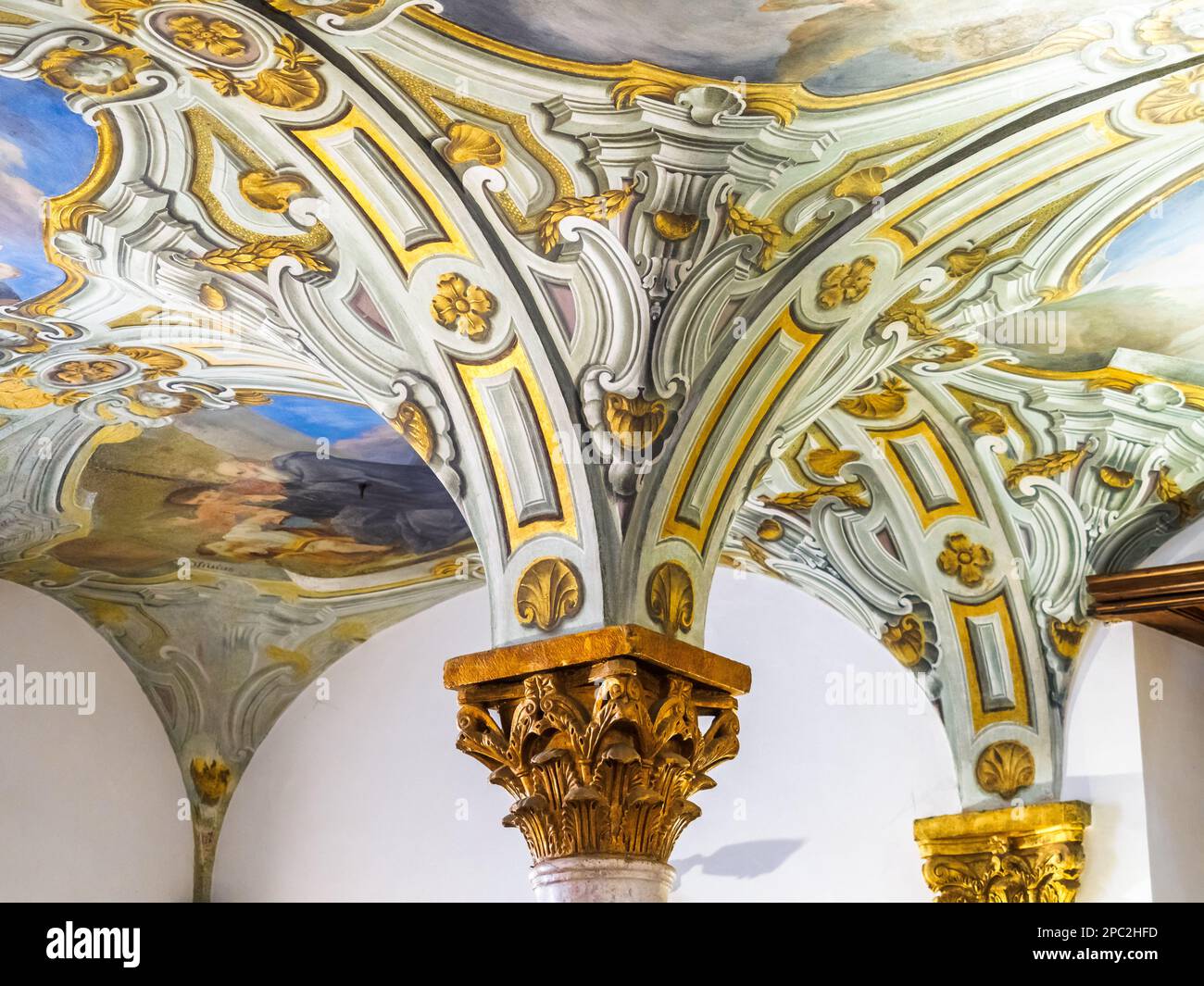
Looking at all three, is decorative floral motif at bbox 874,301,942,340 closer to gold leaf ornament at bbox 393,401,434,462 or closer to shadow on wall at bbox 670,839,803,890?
gold leaf ornament at bbox 393,401,434,462

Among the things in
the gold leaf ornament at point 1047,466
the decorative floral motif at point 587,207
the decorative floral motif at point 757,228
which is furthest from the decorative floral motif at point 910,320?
the gold leaf ornament at point 1047,466

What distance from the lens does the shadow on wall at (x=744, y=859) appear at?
10.6 meters

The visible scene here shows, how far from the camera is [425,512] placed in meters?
10.8

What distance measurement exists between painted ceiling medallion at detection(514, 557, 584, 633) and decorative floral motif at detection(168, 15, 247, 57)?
7.28 ft

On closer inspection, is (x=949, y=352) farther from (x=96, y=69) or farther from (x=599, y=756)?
(x=96, y=69)

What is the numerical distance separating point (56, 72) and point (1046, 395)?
5.29 m

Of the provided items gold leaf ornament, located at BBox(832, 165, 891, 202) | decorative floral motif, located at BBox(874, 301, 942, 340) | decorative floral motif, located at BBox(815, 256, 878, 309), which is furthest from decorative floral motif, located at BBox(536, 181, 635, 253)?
decorative floral motif, located at BBox(874, 301, 942, 340)

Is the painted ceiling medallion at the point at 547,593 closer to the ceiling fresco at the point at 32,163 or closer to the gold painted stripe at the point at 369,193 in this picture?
the gold painted stripe at the point at 369,193

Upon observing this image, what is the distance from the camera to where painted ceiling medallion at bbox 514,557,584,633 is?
244 inches

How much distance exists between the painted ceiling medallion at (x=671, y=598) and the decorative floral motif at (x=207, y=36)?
8.15 ft

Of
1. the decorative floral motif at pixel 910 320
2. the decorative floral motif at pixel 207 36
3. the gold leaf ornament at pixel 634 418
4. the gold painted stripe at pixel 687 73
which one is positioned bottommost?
the gold leaf ornament at pixel 634 418

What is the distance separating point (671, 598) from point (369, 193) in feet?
6.45
